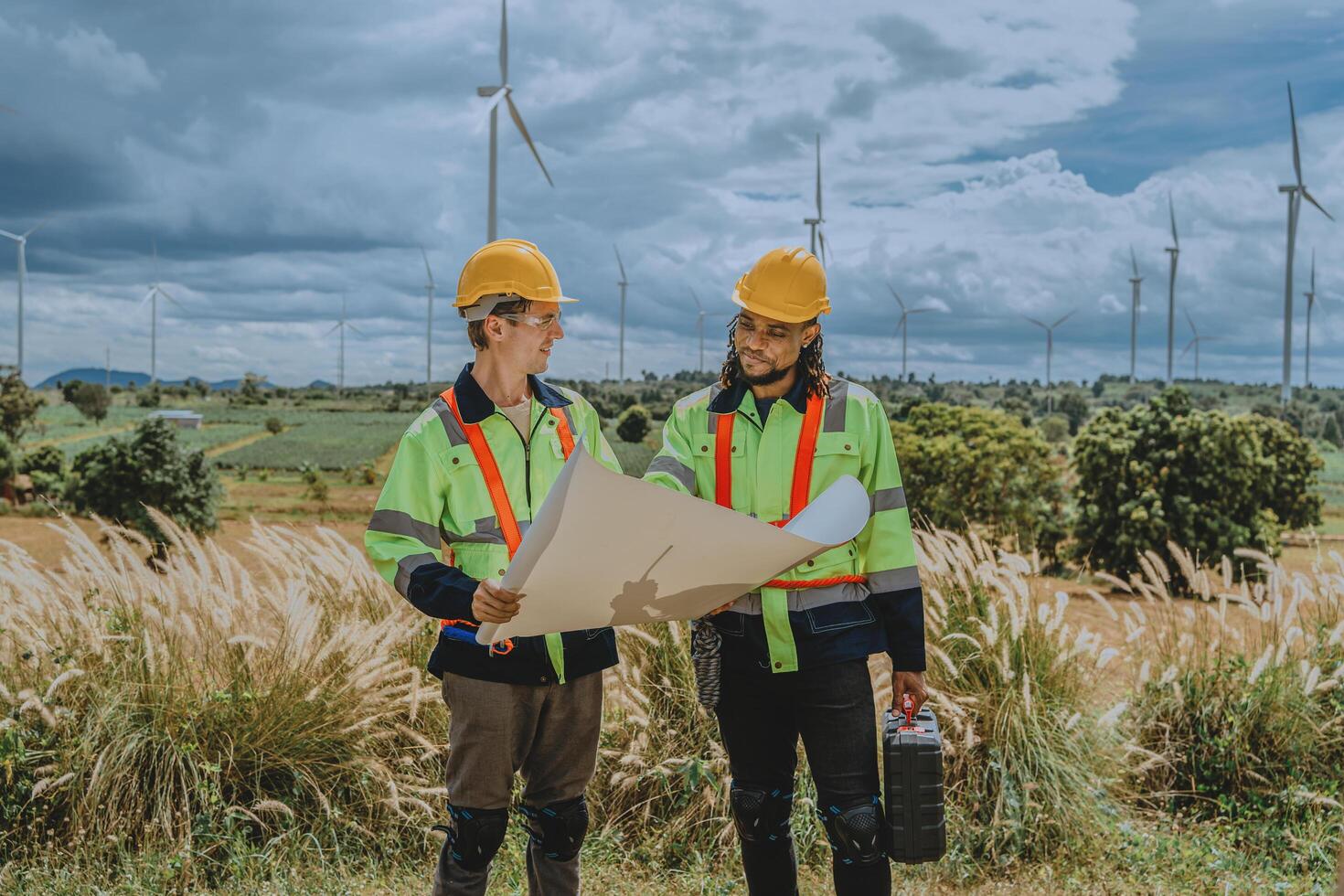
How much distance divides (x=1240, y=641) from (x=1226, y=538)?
42.5 feet

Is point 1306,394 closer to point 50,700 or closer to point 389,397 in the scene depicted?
point 389,397

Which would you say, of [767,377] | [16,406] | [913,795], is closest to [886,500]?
[767,377]

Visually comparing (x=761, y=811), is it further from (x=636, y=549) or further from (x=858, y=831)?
(x=636, y=549)

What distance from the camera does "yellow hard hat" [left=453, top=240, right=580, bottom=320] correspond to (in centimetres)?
376

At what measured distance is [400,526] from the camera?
3.56 m

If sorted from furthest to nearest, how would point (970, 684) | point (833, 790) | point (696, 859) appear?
point (970, 684)
point (696, 859)
point (833, 790)

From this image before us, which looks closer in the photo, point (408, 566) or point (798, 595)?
point (408, 566)

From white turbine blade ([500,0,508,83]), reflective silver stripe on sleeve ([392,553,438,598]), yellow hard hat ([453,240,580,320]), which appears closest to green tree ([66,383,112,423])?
white turbine blade ([500,0,508,83])

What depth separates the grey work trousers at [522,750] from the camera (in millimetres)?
3684

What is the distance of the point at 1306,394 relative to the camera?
431 feet

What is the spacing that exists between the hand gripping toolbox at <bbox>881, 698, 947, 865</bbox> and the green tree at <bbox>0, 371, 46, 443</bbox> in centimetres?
4546

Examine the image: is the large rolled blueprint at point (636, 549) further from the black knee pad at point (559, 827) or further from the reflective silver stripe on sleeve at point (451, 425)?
the black knee pad at point (559, 827)

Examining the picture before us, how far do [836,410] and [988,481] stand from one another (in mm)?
17832

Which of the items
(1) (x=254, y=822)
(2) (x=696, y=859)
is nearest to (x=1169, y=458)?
(2) (x=696, y=859)
